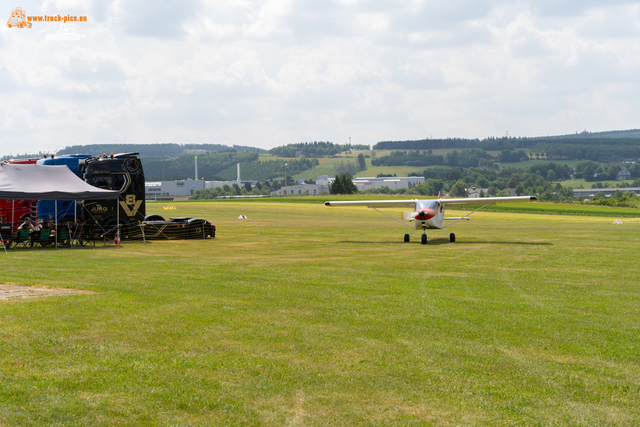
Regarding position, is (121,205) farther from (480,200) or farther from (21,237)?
(480,200)

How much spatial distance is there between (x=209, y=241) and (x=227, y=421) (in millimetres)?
20936

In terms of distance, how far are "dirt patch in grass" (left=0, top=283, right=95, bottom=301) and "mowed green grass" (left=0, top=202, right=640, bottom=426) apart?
2.02ft

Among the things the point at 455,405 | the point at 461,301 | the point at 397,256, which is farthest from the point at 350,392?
the point at 397,256

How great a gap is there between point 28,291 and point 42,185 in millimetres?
11582

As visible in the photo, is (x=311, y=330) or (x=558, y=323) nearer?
(x=311, y=330)

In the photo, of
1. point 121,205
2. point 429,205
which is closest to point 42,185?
point 121,205

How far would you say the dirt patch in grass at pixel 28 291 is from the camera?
10.3 meters

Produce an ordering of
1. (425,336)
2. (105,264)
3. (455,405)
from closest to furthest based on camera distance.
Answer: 1. (455,405)
2. (425,336)
3. (105,264)

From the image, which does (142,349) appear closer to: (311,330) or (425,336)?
(311,330)

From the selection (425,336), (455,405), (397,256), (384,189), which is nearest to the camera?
(455,405)

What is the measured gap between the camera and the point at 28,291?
426 inches

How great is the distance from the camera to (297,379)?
6.20 metres

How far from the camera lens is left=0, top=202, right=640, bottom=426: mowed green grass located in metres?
5.37

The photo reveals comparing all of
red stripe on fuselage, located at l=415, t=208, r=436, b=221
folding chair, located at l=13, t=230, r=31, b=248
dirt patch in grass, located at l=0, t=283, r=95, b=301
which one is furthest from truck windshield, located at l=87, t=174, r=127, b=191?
dirt patch in grass, located at l=0, t=283, r=95, b=301
